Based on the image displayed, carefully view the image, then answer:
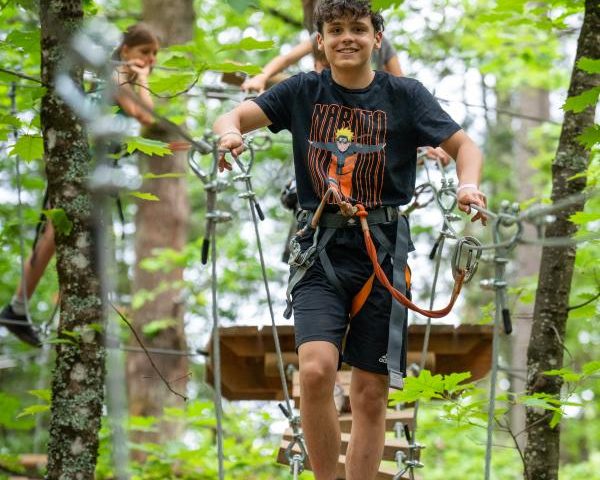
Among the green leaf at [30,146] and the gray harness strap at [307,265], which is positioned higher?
the green leaf at [30,146]

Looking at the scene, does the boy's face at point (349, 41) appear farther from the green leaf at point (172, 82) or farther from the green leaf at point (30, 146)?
the green leaf at point (30, 146)

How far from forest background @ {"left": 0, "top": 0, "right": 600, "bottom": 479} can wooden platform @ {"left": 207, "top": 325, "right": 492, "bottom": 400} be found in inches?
8.6

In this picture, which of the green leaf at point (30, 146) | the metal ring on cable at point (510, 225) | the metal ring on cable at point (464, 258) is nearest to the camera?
the metal ring on cable at point (510, 225)

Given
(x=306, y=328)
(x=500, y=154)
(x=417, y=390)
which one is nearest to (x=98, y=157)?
(x=306, y=328)

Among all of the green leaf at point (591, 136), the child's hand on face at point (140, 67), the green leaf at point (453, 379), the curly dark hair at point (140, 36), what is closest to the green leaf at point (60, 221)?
the green leaf at point (453, 379)

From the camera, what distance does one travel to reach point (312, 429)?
Result: 2.81 m

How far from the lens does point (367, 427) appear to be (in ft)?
9.58

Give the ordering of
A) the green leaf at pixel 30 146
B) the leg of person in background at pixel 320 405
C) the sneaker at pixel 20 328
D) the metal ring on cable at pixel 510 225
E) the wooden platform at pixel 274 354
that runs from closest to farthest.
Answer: the metal ring on cable at pixel 510 225 → the leg of person in background at pixel 320 405 → the green leaf at pixel 30 146 → the wooden platform at pixel 274 354 → the sneaker at pixel 20 328

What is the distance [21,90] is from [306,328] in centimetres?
231

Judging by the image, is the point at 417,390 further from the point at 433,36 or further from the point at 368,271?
the point at 433,36

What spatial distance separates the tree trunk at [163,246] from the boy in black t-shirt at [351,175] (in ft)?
15.0

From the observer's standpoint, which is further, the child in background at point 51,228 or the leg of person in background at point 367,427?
the child in background at point 51,228

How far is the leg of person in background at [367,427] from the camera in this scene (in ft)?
9.58

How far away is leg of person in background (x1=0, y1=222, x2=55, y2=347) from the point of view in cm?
492
